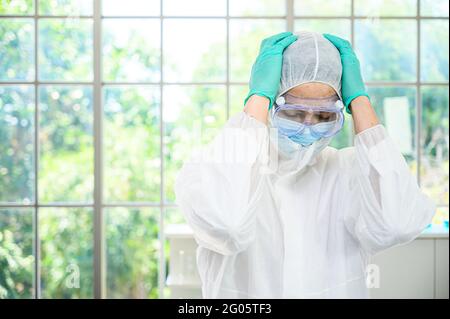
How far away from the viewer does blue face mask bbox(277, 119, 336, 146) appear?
39.9 inches

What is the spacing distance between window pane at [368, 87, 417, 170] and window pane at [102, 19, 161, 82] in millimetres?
990

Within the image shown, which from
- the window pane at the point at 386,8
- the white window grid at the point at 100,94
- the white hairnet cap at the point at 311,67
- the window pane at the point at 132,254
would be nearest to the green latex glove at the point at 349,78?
the white hairnet cap at the point at 311,67

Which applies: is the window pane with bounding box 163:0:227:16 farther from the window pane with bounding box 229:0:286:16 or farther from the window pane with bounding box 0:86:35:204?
the window pane with bounding box 0:86:35:204

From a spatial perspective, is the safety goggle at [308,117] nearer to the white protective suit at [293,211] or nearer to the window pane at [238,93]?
the white protective suit at [293,211]

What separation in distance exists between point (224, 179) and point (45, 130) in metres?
2.57

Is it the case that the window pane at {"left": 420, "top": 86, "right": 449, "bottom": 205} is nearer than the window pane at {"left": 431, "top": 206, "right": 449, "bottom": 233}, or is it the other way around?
the window pane at {"left": 431, "top": 206, "right": 449, "bottom": 233}

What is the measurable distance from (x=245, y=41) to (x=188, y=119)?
0.44 m

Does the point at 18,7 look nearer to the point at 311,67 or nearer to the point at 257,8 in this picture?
the point at 257,8

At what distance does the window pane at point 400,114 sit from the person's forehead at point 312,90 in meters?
1.49

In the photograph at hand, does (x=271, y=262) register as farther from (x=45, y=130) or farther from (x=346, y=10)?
(x=45, y=130)

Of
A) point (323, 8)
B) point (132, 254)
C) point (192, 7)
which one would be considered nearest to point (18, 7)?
point (192, 7)

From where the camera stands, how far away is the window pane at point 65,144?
8.98 ft

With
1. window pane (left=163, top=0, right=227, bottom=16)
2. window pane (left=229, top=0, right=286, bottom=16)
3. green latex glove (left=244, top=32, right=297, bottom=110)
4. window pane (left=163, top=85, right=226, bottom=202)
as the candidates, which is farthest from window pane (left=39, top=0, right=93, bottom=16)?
green latex glove (left=244, top=32, right=297, bottom=110)

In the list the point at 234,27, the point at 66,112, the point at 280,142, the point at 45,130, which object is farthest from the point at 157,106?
the point at 280,142
